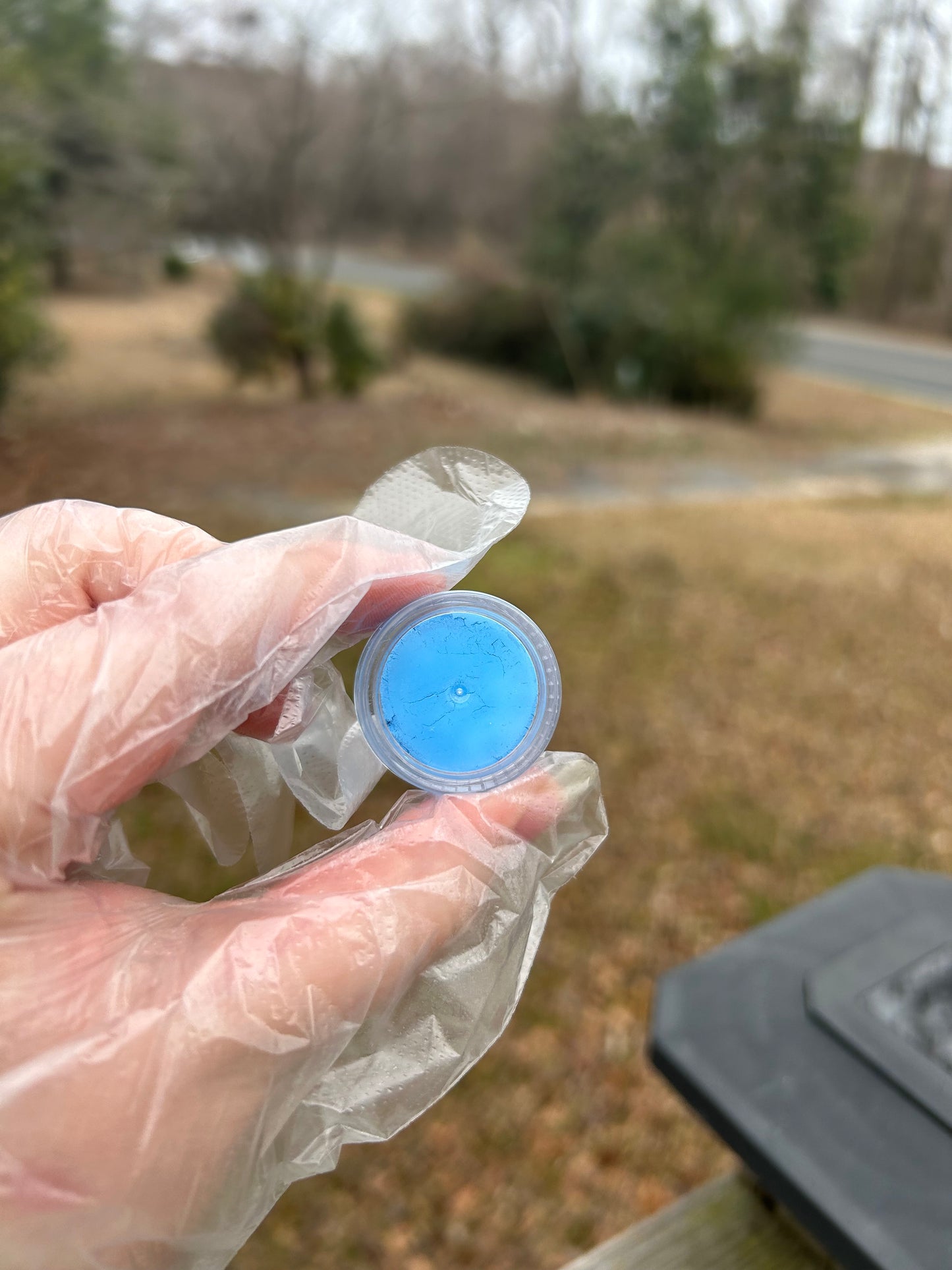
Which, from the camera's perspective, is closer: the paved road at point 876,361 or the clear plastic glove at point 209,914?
the clear plastic glove at point 209,914

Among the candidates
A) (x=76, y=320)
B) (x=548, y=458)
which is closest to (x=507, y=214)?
(x=76, y=320)

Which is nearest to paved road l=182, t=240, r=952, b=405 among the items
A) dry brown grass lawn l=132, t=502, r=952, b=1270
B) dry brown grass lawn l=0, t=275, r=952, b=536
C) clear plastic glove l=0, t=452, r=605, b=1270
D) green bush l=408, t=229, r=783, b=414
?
dry brown grass lawn l=0, t=275, r=952, b=536

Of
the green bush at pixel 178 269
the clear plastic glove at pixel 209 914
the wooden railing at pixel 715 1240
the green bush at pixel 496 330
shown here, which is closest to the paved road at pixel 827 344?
the green bush at pixel 496 330

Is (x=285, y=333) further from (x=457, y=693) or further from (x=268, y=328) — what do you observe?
(x=457, y=693)

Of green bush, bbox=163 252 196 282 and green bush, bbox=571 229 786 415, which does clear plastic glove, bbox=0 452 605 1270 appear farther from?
green bush, bbox=571 229 786 415

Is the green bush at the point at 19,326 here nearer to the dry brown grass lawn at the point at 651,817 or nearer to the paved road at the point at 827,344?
the dry brown grass lawn at the point at 651,817

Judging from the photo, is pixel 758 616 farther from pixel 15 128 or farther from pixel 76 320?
pixel 76 320
